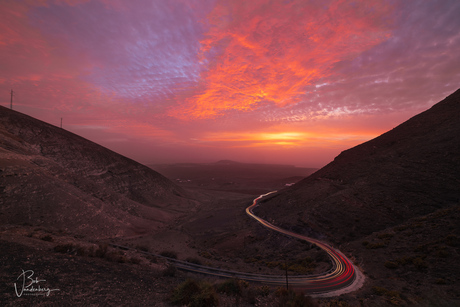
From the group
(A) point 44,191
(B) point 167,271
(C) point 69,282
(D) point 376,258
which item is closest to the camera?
(C) point 69,282

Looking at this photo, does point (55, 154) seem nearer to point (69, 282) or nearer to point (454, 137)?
point (69, 282)

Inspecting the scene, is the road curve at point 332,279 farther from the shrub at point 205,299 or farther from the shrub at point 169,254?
the shrub at point 169,254

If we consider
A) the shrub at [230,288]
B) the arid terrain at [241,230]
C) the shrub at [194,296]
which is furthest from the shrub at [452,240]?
the shrub at [194,296]

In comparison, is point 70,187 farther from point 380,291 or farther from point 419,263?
point 419,263

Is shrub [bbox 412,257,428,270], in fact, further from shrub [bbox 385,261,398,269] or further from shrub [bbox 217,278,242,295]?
shrub [bbox 217,278,242,295]

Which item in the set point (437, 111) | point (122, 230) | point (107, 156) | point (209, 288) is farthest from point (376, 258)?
point (107, 156)

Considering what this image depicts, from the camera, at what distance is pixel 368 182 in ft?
146

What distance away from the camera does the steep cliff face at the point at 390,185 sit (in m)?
33.9

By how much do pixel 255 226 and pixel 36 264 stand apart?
39.6 meters

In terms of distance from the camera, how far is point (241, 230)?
45219 millimetres
